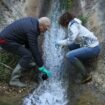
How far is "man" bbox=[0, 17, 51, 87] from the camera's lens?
8.06m

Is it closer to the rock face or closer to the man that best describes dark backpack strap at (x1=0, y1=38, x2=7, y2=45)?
the man

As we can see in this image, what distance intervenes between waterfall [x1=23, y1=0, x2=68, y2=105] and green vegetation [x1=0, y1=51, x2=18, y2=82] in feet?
2.17

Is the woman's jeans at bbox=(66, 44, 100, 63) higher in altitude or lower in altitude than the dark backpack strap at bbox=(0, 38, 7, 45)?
lower

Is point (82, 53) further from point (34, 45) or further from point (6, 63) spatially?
point (6, 63)

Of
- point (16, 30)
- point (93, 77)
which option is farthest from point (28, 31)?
point (93, 77)

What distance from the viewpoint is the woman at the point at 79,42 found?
8.18 meters

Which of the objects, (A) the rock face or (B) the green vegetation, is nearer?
(A) the rock face

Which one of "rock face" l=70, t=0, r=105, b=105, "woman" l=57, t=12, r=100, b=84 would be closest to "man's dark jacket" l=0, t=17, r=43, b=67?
"woman" l=57, t=12, r=100, b=84

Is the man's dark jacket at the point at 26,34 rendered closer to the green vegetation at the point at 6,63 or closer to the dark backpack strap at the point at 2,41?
the dark backpack strap at the point at 2,41

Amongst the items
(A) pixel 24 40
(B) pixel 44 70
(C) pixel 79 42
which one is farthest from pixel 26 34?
(C) pixel 79 42

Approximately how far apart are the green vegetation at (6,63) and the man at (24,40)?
0.19m

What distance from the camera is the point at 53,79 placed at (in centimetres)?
874

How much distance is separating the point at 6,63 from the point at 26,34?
958 mm

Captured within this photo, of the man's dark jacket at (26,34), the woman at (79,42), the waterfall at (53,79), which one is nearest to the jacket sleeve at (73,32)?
the woman at (79,42)
